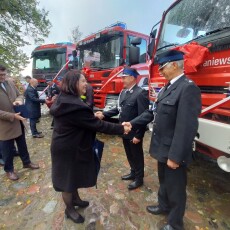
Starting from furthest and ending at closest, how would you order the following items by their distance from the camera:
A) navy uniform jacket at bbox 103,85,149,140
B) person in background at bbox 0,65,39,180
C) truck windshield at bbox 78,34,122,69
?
truck windshield at bbox 78,34,122,69 → person in background at bbox 0,65,39,180 → navy uniform jacket at bbox 103,85,149,140

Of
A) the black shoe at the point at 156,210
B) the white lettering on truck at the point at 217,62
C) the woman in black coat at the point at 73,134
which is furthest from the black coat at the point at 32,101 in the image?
the white lettering on truck at the point at 217,62

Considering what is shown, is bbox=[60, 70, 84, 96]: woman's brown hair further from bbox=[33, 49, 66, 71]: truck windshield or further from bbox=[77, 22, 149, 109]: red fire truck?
bbox=[33, 49, 66, 71]: truck windshield

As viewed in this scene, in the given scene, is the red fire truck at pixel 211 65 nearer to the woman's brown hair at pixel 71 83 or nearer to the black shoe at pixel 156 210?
the black shoe at pixel 156 210

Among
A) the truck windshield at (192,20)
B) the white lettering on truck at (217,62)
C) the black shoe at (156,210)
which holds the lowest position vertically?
the black shoe at (156,210)

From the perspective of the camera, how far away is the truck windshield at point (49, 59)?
34.6 feet

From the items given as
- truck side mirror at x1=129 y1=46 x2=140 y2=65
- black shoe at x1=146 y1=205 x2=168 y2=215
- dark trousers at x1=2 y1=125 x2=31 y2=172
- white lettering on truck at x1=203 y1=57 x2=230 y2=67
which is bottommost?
black shoe at x1=146 y1=205 x2=168 y2=215

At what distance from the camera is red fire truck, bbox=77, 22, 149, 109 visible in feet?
18.4

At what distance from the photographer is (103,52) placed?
610 cm

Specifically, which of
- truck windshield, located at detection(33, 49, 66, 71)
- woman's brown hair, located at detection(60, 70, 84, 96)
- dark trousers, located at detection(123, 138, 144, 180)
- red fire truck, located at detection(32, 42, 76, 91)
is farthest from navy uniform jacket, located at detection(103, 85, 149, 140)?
truck windshield, located at detection(33, 49, 66, 71)

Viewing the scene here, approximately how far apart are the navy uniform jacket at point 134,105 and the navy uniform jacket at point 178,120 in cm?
67

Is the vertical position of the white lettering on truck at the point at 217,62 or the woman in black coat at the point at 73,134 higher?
the white lettering on truck at the point at 217,62

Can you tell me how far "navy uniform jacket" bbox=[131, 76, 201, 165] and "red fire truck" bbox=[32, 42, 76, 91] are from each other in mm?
9019

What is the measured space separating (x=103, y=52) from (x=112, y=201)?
4.36 meters

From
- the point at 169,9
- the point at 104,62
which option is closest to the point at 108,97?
the point at 104,62
